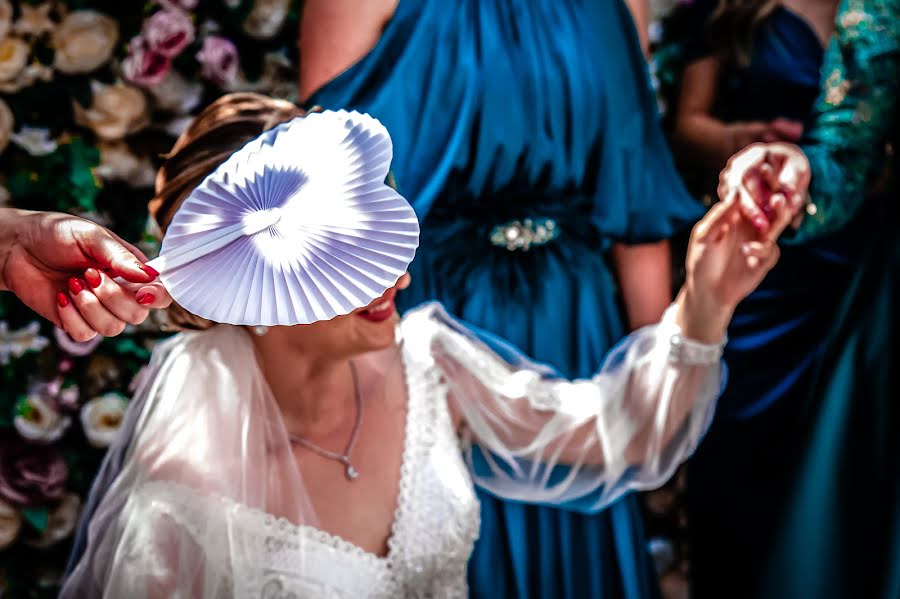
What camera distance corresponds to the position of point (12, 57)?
41.6 inches

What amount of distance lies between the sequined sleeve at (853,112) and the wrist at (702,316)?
0.65 ft

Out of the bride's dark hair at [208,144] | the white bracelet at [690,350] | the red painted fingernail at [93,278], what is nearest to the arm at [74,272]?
the red painted fingernail at [93,278]

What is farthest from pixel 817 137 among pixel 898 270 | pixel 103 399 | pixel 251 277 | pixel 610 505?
pixel 103 399

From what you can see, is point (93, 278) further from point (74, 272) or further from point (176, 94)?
point (176, 94)

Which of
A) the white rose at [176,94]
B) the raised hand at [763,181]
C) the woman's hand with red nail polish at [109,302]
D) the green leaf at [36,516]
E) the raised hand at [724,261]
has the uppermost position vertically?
the white rose at [176,94]

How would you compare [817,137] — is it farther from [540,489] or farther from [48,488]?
[48,488]

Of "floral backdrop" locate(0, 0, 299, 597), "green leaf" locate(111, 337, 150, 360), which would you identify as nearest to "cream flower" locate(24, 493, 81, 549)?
"floral backdrop" locate(0, 0, 299, 597)

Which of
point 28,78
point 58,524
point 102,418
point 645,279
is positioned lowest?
point 58,524

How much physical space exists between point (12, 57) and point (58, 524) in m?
0.52

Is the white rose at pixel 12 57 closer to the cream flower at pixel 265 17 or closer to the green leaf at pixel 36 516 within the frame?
the cream flower at pixel 265 17

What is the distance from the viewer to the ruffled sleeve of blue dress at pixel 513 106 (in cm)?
102

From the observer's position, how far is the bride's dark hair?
0.85 metres

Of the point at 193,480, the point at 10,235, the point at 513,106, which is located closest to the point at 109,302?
the point at 10,235

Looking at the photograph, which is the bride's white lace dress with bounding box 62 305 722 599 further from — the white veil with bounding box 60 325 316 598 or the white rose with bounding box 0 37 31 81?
the white rose with bounding box 0 37 31 81
